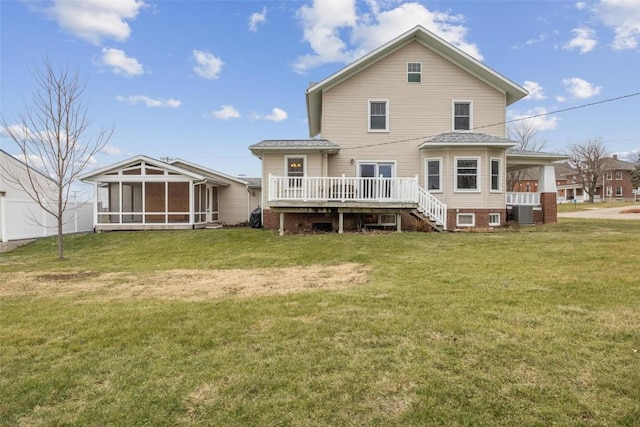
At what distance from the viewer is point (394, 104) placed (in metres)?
17.8

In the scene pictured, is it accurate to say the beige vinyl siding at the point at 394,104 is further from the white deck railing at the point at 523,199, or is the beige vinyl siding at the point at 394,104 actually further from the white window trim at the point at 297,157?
the white deck railing at the point at 523,199

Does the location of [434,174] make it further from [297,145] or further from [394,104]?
[297,145]

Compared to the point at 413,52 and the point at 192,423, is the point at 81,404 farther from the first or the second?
the point at 413,52

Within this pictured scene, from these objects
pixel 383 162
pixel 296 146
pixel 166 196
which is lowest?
pixel 166 196

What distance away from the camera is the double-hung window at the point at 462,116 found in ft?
58.5

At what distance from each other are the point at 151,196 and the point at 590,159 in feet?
202

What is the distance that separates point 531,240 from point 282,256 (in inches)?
294

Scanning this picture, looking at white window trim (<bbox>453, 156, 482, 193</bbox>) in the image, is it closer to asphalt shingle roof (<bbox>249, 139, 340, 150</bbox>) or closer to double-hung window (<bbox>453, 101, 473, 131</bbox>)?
double-hung window (<bbox>453, 101, 473, 131</bbox>)

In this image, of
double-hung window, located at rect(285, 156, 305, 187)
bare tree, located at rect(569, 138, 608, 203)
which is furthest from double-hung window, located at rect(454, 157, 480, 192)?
bare tree, located at rect(569, 138, 608, 203)

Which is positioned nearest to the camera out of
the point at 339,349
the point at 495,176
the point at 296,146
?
the point at 339,349

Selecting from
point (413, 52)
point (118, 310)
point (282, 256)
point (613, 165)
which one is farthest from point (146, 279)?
point (613, 165)

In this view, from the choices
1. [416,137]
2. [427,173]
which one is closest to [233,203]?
[416,137]

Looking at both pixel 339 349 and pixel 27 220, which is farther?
pixel 27 220

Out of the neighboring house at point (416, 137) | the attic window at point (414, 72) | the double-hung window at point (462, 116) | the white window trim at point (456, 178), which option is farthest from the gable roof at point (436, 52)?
the white window trim at point (456, 178)
